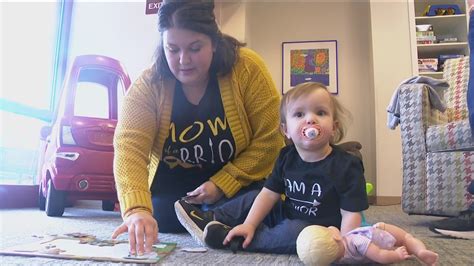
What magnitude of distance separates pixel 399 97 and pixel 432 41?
4.44ft

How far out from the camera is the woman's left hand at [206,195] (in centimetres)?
95

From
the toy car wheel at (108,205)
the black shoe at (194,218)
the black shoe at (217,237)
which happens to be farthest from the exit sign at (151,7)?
the black shoe at (217,237)

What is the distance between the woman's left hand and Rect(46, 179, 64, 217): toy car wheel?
0.86 metres

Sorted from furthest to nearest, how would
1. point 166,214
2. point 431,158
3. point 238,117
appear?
point 431,158, point 166,214, point 238,117

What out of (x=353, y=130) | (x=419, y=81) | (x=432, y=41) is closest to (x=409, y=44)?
(x=432, y=41)

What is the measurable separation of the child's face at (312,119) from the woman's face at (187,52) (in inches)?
10.2

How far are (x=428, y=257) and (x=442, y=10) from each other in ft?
7.89

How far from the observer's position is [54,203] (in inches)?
61.7

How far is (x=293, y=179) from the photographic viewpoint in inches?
30.5

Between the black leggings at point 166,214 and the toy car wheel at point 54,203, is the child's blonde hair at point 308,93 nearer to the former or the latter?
the black leggings at point 166,214

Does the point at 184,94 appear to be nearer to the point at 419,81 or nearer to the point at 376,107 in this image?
the point at 419,81

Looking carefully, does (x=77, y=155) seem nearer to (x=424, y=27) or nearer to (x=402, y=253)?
(x=402, y=253)

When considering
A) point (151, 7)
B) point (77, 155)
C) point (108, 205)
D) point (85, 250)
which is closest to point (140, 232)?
point (85, 250)

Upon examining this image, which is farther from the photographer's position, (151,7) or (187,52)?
(151,7)
